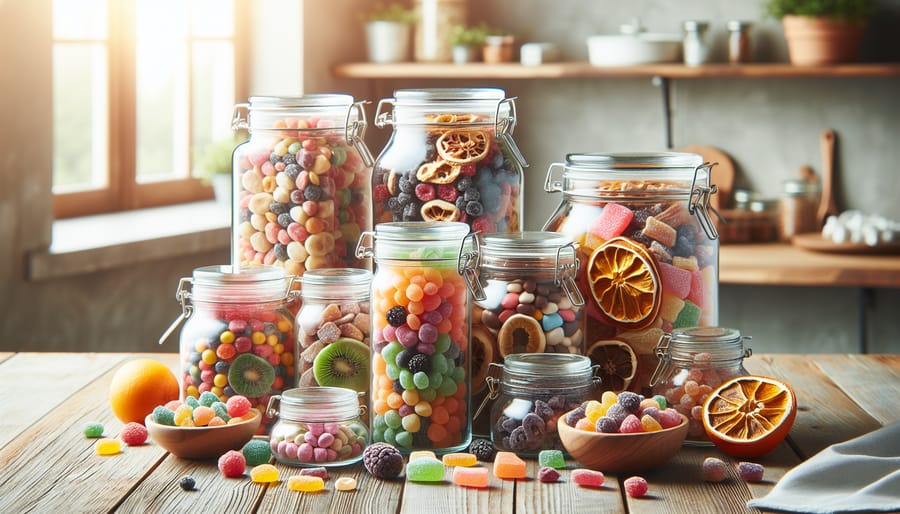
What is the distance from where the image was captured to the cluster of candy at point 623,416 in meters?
1.05

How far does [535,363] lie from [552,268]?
0.11 m

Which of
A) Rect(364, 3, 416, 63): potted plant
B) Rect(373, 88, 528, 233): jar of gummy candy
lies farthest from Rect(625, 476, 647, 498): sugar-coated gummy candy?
Rect(364, 3, 416, 63): potted plant

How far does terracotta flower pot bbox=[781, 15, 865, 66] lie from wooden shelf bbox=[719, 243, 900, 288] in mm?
589

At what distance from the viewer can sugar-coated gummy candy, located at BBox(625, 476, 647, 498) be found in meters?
1.00

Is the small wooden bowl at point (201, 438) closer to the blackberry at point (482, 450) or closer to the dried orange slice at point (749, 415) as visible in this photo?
the blackberry at point (482, 450)

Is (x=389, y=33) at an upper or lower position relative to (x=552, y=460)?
upper

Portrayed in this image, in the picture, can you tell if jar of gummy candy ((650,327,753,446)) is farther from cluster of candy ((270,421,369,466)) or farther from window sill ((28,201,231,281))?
window sill ((28,201,231,281))

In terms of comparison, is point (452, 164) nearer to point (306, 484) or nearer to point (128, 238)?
point (306, 484)

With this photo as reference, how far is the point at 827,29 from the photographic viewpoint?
10.9ft

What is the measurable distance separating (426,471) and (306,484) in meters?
0.11

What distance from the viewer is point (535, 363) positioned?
1104 millimetres


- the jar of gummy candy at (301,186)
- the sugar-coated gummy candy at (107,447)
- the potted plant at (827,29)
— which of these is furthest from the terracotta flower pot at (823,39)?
the sugar-coated gummy candy at (107,447)

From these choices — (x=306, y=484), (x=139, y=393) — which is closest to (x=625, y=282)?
(x=306, y=484)

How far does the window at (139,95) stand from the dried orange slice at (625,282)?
205cm
